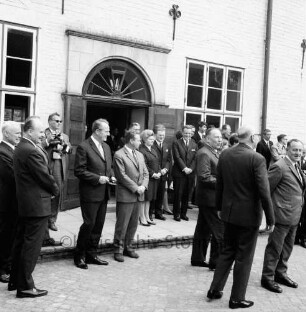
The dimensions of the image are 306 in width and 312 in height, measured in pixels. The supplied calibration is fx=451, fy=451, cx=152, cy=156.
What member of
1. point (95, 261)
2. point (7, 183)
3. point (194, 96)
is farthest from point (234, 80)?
point (7, 183)

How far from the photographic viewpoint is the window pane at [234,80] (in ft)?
37.5

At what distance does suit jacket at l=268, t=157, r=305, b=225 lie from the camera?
550 cm

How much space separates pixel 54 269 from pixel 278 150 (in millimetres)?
5950

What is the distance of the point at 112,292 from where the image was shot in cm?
509

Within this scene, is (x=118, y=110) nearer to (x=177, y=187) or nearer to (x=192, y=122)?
(x=192, y=122)

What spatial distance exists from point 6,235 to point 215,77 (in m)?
7.28

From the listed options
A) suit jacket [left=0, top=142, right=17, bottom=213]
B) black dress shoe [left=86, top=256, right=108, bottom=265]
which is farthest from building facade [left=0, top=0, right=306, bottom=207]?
suit jacket [left=0, top=142, right=17, bottom=213]

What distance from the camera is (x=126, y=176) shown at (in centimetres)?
644

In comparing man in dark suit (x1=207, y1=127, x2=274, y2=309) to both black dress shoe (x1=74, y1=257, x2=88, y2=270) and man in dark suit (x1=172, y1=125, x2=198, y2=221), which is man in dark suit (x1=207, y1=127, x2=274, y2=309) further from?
man in dark suit (x1=172, y1=125, x2=198, y2=221)

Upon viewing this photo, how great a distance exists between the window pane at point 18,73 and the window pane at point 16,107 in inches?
9.4

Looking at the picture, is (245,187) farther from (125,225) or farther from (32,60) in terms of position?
(32,60)

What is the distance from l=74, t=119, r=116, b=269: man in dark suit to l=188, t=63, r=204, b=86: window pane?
496 centimetres

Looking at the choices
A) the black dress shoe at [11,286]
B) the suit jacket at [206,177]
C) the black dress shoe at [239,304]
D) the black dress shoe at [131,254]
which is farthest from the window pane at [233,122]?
the black dress shoe at [11,286]

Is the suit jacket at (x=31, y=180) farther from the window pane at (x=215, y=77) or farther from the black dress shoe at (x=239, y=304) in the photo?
the window pane at (x=215, y=77)
